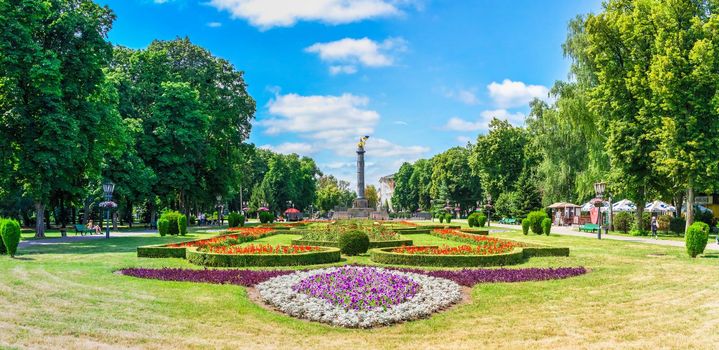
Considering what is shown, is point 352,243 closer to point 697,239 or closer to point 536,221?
point 697,239

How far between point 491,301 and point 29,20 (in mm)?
25862

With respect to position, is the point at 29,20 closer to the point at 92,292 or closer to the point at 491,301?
the point at 92,292

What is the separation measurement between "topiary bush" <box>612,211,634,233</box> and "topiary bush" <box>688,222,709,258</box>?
19076 millimetres

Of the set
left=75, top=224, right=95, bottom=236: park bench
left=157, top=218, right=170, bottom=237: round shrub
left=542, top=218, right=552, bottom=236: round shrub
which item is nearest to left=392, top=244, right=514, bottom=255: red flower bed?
left=542, top=218, right=552, bottom=236: round shrub

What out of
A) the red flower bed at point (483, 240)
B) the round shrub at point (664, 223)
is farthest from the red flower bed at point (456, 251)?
the round shrub at point (664, 223)

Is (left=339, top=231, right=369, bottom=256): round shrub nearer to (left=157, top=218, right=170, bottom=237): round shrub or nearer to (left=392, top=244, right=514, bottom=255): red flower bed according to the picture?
(left=392, top=244, right=514, bottom=255): red flower bed

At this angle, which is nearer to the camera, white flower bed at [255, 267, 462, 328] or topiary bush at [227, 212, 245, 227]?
white flower bed at [255, 267, 462, 328]

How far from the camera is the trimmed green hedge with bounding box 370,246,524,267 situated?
54.8ft

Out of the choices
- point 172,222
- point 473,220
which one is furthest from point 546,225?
point 172,222

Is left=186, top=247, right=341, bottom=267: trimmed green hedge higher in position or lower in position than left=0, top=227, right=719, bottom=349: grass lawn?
higher

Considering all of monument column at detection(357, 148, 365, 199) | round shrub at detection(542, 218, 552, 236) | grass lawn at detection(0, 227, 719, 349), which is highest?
monument column at detection(357, 148, 365, 199)

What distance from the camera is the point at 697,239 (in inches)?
741

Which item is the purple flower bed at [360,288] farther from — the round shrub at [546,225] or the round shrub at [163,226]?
the round shrub at [546,225]

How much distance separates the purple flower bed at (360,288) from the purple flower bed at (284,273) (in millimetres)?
1954
